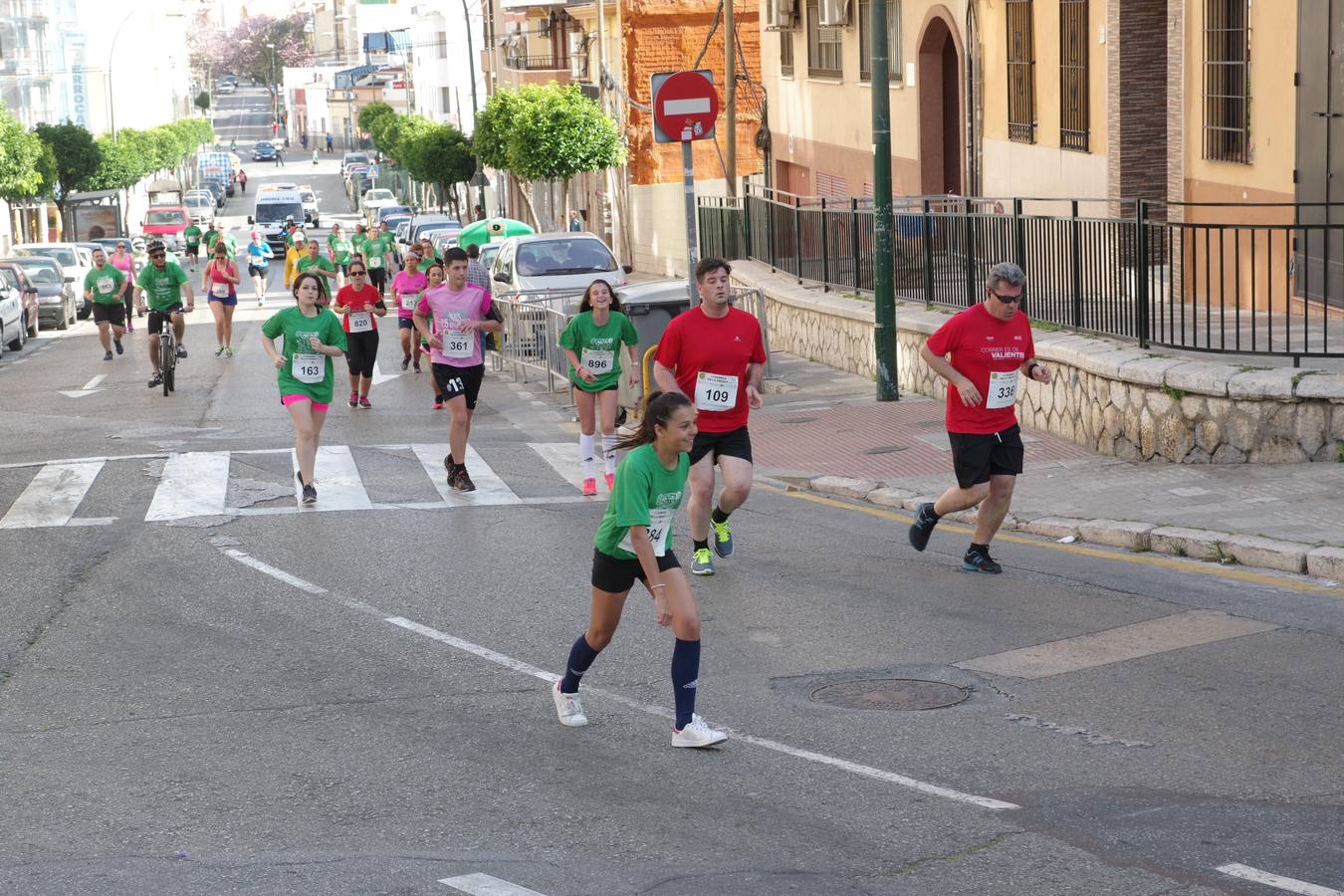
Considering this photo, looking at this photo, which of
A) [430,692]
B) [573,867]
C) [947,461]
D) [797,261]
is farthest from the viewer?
[797,261]

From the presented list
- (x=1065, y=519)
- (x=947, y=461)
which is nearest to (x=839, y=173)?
(x=947, y=461)

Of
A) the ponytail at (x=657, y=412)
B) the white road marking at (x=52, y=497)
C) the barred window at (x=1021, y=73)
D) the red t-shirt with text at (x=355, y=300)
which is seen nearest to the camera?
the ponytail at (x=657, y=412)

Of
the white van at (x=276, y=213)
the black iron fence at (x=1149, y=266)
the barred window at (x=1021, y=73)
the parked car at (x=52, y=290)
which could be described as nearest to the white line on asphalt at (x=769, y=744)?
the black iron fence at (x=1149, y=266)

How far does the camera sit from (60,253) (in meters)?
44.2

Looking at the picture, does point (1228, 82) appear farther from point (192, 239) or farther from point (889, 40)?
point (192, 239)

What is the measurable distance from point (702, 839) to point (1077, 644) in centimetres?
322

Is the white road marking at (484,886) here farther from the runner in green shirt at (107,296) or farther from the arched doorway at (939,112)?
the arched doorway at (939,112)

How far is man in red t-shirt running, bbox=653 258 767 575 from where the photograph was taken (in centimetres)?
1065

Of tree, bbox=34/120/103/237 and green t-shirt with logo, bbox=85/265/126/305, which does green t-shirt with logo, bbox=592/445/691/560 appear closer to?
green t-shirt with logo, bbox=85/265/126/305

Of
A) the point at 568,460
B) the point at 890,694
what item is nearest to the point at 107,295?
the point at 568,460

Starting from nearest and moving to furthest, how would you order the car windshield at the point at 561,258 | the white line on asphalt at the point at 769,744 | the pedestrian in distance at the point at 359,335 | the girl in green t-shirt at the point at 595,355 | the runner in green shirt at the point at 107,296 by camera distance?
the white line on asphalt at the point at 769,744 < the girl in green t-shirt at the point at 595,355 < the pedestrian in distance at the point at 359,335 < the car windshield at the point at 561,258 < the runner in green shirt at the point at 107,296

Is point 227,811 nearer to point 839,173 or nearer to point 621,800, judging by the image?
point 621,800

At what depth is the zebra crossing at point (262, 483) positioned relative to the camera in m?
13.5

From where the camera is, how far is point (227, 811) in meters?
6.50
